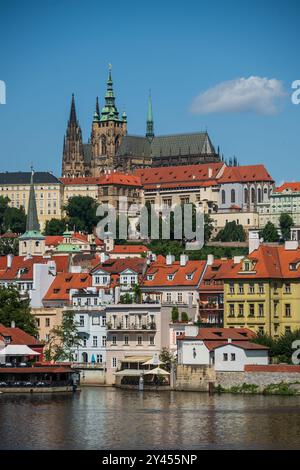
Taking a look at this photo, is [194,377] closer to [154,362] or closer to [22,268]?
[154,362]

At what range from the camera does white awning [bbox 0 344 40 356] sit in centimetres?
7288

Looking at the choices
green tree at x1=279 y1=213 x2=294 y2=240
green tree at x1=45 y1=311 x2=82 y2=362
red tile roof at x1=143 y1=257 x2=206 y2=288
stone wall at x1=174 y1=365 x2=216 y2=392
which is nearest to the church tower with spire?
green tree at x1=279 y1=213 x2=294 y2=240

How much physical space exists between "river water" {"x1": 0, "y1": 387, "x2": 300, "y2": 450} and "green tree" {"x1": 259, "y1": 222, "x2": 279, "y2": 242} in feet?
359

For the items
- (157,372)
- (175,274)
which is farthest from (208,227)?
(157,372)

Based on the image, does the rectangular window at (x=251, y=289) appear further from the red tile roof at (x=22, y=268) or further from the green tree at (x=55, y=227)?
the green tree at (x=55, y=227)

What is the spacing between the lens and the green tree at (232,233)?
184m

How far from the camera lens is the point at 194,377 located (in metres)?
70.4

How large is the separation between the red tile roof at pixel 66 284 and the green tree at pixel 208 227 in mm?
87693

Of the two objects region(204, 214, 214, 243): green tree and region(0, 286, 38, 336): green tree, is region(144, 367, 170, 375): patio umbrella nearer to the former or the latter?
region(0, 286, 38, 336): green tree

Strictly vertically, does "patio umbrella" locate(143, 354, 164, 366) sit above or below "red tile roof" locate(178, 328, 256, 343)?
below

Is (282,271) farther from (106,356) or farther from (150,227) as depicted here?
(150,227)

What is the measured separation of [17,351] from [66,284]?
12.7 m

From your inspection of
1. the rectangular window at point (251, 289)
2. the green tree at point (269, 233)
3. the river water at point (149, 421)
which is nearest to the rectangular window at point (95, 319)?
the rectangular window at point (251, 289)
